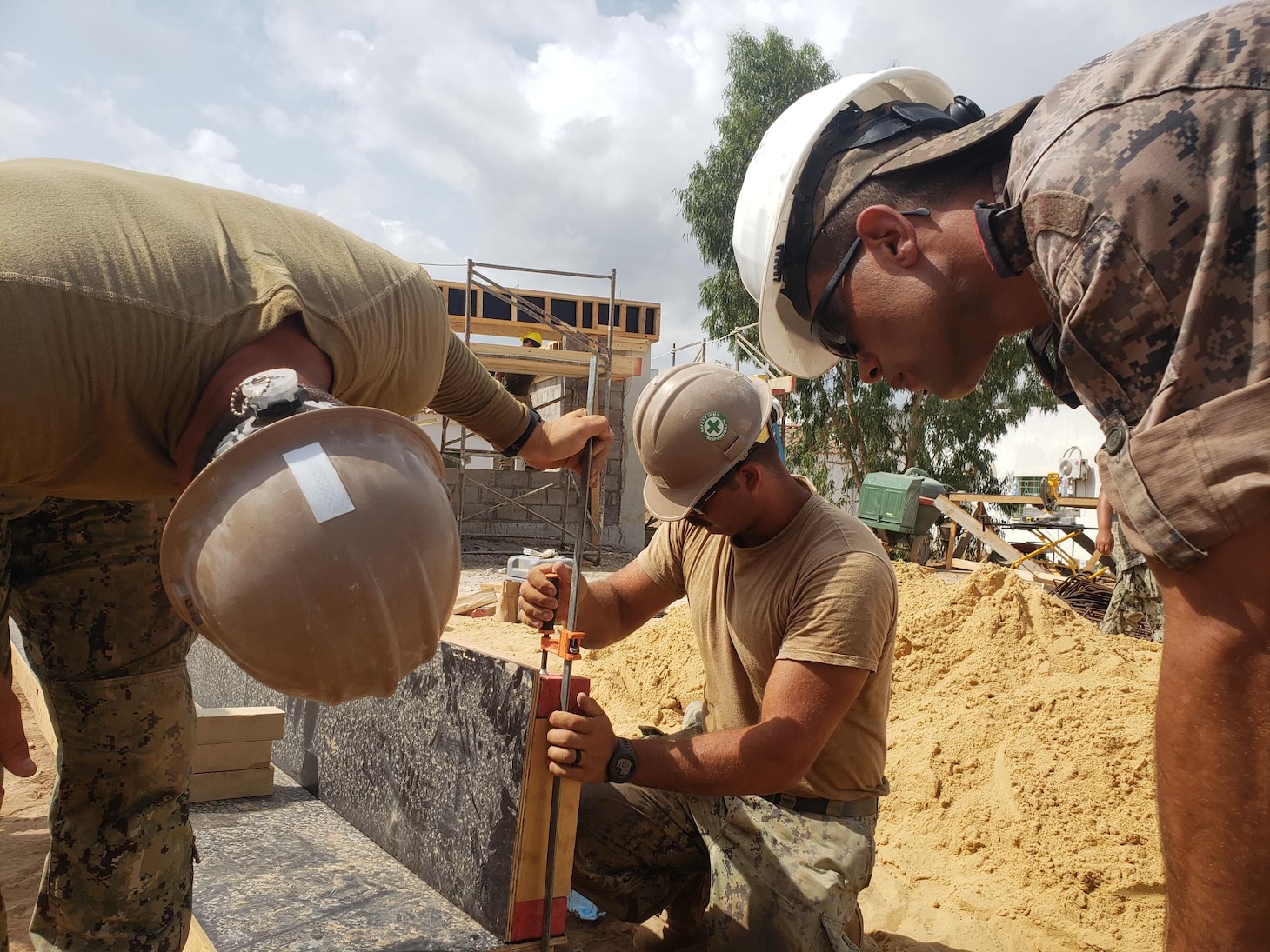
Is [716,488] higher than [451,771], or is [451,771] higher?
[716,488]

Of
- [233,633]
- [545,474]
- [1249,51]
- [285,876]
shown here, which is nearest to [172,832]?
[285,876]

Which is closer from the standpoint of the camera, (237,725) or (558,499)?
(237,725)

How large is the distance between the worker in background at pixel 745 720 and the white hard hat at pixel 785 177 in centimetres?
67

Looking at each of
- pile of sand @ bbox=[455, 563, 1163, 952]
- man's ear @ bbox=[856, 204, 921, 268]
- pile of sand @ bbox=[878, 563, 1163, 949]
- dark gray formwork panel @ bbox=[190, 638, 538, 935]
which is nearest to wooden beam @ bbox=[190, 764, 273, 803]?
dark gray formwork panel @ bbox=[190, 638, 538, 935]

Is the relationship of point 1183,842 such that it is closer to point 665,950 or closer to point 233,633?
point 233,633

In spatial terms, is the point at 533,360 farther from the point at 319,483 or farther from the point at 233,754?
the point at 319,483

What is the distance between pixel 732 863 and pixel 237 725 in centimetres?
189

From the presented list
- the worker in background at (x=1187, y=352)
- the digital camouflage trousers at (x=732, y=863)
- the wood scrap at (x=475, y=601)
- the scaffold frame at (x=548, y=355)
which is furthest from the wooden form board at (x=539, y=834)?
the scaffold frame at (x=548, y=355)

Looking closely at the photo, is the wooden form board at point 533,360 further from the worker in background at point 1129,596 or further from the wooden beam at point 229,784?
the wooden beam at point 229,784

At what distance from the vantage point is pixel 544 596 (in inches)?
104

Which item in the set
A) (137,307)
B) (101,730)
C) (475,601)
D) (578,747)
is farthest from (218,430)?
(475,601)

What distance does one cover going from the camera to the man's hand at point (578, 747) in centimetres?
212

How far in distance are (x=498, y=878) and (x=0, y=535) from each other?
4.41ft

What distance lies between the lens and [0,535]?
1.78 meters
